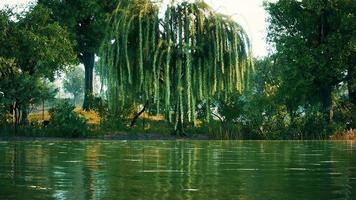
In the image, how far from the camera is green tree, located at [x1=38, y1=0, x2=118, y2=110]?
54.9 meters

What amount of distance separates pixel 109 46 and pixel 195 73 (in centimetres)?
467

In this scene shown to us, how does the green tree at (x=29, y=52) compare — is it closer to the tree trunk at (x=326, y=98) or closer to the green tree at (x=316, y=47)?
the green tree at (x=316, y=47)

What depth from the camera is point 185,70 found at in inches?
1099

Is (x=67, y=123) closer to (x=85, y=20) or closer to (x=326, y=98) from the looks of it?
(x=326, y=98)

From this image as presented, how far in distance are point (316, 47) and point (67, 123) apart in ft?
70.4

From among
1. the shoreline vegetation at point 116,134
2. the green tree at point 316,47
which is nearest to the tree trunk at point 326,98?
the green tree at point 316,47

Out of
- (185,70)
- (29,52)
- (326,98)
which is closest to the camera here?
(185,70)

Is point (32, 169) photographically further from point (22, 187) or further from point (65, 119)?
point (65, 119)

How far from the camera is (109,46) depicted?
2861 cm

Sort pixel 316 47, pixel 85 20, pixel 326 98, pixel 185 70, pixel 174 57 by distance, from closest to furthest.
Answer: pixel 185 70, pixel 174 57, pixel 316 47, pixel 326 98, pixel 85 20

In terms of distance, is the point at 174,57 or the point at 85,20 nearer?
the point at 174,57

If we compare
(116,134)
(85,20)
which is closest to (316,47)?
(116,134)

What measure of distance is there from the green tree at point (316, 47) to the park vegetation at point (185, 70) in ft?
0.31

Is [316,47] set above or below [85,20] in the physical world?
below
